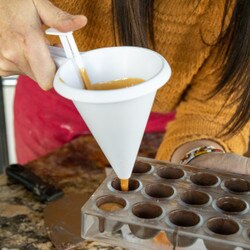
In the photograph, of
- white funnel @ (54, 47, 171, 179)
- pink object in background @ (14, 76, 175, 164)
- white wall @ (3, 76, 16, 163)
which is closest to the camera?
white funnel @ (54, 47, 171, 179)

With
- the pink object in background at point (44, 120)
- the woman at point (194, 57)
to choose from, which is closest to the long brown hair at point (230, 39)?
the woman at point (194, 57)

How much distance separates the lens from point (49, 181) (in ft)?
3.39

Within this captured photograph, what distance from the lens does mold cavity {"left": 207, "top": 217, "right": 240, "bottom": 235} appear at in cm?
69

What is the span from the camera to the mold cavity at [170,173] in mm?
788

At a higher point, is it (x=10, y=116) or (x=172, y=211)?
(x=172, y=211)

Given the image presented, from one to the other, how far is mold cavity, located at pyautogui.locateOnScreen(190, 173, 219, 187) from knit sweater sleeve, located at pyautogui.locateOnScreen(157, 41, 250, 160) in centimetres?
22

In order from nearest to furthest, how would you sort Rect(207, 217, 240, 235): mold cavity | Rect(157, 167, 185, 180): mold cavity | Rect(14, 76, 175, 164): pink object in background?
1. Rect(207, 217, 240, 235): mold cavity
2. Rect(157, 167, 185, 180): mold cavity
3. Rect(14, 76, 175, 164): pink object in background

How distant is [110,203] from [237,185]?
0.62ft

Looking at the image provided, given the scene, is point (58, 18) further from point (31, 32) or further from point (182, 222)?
point (182, 222)

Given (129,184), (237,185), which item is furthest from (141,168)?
(237,185)

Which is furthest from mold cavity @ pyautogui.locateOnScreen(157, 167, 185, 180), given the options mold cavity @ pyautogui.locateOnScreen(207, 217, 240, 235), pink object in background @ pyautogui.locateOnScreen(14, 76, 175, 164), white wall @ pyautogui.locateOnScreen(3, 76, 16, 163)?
white wall @ pyautogui.locateOnScreen(3, 76, 16, 163)

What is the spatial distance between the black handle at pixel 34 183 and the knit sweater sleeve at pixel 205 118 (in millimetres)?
217

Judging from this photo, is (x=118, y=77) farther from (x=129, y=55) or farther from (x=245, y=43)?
(x=245, y=43)

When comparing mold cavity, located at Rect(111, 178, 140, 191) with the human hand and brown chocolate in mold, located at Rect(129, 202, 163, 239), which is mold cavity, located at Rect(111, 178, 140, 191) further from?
the human hand
